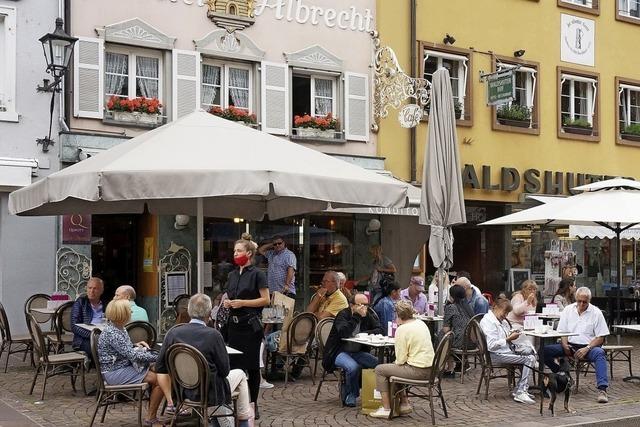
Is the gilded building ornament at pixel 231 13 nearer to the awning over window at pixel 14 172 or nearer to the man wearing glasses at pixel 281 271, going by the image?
the awning over window at pixel 14 172

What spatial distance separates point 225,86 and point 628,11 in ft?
38.2

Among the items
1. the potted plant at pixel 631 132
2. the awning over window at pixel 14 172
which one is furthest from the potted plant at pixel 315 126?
the potted plant at pixel 631 132

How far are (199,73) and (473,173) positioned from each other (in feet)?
21.1

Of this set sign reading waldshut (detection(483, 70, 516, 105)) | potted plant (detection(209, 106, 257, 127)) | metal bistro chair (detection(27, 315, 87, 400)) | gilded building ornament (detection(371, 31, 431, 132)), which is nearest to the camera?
metal bistro chair (detection(27, 315, 87, 400))

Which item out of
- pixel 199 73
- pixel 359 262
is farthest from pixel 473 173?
pixel 199 73

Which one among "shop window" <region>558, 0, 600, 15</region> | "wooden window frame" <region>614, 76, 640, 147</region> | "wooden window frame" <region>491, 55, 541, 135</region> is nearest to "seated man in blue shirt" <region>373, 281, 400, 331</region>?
"wooden window frame" <region>491, 55, 541, 135</region>

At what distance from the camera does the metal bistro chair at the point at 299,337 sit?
11.0m

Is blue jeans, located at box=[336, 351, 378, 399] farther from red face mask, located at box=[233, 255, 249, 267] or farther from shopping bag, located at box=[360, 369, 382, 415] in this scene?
red face mask, located at box=[233, 255, 249, 267]

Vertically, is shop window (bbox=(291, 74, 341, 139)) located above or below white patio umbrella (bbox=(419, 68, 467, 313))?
above

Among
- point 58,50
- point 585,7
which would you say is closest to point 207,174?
point 58,50

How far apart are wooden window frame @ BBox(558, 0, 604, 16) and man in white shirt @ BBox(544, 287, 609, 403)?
11.9 meters

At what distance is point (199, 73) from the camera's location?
16.1m

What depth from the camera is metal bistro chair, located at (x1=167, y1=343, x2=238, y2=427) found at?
23.6 ft

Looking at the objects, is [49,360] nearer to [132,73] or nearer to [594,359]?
[594,359]
